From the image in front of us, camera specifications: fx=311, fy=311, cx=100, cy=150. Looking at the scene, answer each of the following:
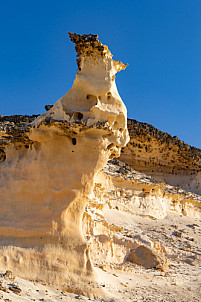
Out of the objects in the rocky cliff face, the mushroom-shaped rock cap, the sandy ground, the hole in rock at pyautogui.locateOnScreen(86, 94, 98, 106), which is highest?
the rocky cliff face

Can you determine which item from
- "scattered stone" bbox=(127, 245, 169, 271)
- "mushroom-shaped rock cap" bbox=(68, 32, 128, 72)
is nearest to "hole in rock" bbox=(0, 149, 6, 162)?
"mushroom-shaped rock cap" bbox=(68, 32, 128, 72)

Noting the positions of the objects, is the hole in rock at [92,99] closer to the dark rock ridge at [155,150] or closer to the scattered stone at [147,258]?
the scattered stone at [147,258]

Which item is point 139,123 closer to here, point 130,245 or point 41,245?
point 130,245

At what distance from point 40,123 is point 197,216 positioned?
18566 millimetres

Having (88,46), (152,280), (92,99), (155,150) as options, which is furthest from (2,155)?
(155,150)

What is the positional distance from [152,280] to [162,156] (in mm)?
22152

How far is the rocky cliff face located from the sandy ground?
12.3 m

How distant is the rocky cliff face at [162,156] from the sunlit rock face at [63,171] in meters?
20.2

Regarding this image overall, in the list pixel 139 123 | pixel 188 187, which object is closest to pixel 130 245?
pixel 139 123

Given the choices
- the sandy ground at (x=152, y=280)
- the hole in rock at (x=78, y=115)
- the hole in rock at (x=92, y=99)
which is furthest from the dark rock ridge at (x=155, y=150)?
the hole in rock at (x=78, y=115)

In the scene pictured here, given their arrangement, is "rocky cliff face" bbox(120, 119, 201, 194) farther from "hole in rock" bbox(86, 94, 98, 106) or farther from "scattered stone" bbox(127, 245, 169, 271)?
"hole in rock" bbox(86, 94, 98, 106)

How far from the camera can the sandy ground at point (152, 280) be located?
5405 mm

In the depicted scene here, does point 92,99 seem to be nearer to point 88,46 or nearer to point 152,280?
point 88,46

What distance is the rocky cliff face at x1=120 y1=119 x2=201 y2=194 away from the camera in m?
28.0
